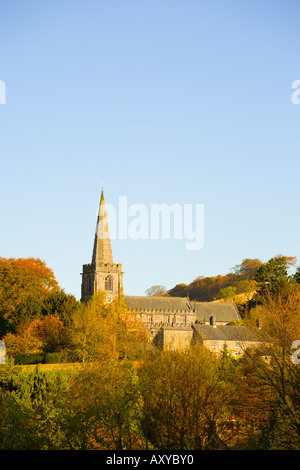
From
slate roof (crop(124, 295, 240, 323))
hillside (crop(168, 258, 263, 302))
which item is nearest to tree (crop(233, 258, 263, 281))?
hillside (crop(168, 258, 263, 302))

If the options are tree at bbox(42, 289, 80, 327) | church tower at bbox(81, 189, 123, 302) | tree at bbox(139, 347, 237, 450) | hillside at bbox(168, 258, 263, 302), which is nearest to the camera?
→ tree at bbox(139, 347, 237, 450)

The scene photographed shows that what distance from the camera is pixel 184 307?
9988cm

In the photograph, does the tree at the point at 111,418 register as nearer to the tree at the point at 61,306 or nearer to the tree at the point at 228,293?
the tree at the point at 61,306

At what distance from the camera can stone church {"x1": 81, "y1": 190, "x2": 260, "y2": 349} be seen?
285 feet

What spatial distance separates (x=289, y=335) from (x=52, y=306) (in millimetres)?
30348

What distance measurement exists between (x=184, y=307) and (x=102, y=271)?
48.8 ft

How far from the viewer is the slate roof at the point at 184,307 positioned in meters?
97.9

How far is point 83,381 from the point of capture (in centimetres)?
3581

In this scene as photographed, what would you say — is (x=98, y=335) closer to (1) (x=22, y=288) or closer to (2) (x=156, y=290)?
(1) (x=22, y=288)

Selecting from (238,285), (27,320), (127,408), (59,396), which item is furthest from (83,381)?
(238,285)

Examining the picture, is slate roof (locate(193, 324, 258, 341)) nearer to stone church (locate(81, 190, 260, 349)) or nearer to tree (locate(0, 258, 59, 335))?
stone church (locate(81, 190, 260, 349))

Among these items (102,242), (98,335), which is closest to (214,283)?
(102,242)

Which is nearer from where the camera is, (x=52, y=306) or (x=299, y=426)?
(x=299, y=426)
